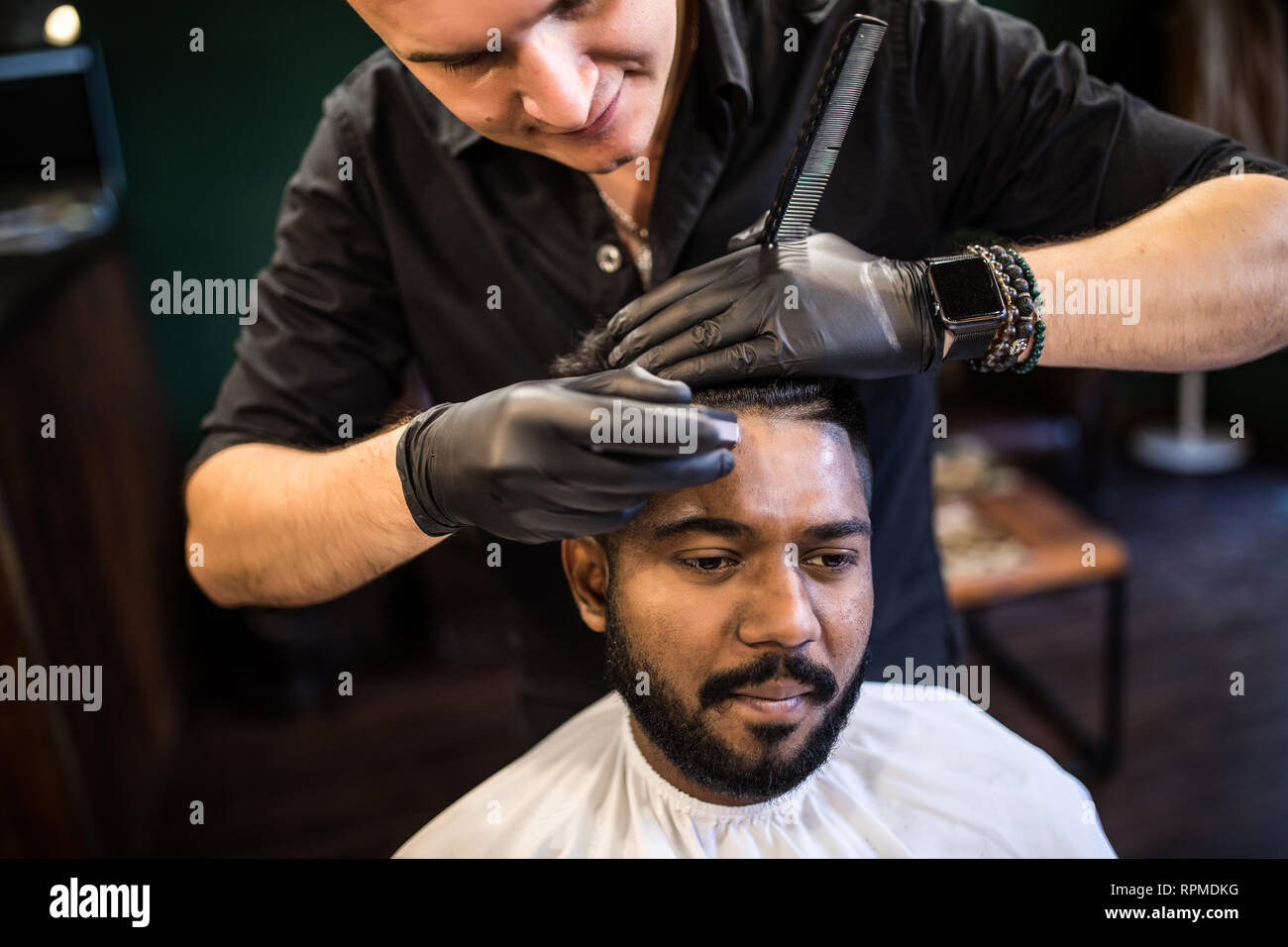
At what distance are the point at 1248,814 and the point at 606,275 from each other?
2538 millimetres

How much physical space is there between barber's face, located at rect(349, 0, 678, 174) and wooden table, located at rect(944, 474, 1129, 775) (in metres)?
1.76

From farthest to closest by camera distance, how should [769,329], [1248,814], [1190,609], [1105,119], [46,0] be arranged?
[1190,609], [46,0], [1248,814], [1105,119], [769,329]

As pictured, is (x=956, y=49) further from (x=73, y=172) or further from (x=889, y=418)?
(x=73, y=172)

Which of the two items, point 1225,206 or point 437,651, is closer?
point 1225,206

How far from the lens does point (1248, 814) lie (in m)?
2.67

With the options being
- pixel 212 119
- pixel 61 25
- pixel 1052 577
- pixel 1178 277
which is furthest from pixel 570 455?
pixel 61 25

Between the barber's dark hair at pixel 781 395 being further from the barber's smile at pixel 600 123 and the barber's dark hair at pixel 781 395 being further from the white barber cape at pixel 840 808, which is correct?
the white barber cape at pixel 840 808

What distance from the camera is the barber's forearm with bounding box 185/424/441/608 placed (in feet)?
3.53

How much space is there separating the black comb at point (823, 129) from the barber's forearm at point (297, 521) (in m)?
0.48

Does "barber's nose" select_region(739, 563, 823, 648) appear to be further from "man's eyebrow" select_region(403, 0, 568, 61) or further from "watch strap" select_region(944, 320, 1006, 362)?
"man's eyebrow" select_region(403, 0, 568, 61)

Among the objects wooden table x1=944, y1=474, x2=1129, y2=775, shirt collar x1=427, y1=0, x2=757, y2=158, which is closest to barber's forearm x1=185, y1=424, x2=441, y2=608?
shirt collar x1=427, y1=0, x2=757, y2=158

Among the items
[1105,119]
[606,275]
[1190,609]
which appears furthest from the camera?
[1190,609]
